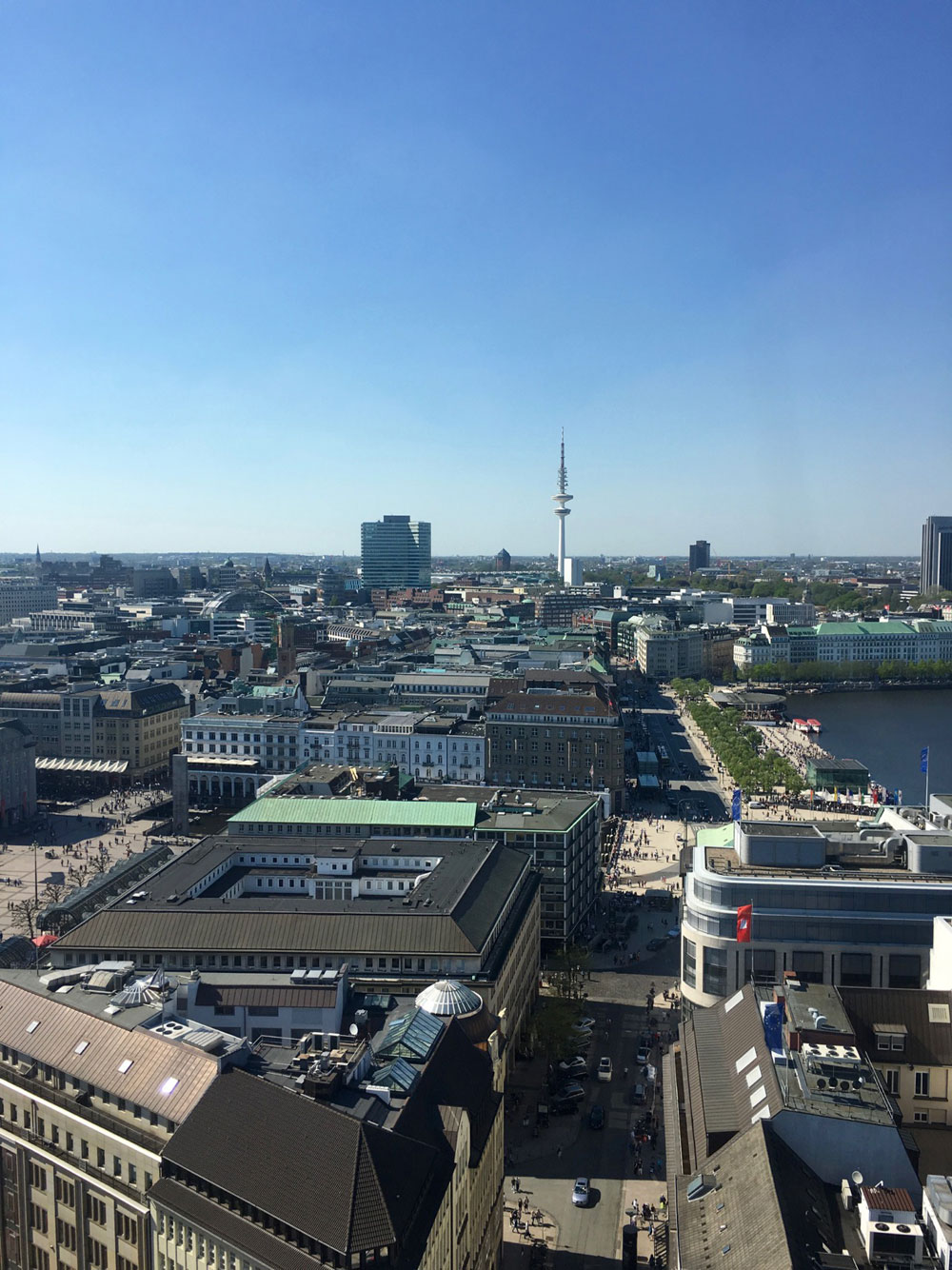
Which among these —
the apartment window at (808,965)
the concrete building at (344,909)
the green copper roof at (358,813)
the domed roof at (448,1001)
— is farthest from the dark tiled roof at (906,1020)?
the green copper roof at (358,813)

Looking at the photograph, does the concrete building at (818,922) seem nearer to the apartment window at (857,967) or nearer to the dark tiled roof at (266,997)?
the apartment window at (857,967)

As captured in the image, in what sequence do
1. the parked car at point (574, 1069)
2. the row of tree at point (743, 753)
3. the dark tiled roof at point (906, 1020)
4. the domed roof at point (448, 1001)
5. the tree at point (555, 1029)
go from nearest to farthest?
1. the dark tiled roof at point (906, 1020)
2. the domed roof at point (448, 1001)
3. the parked car at point (574, 1069)
4. the tree at point (555, 1029)
5. the row of tree at point (743, 753)

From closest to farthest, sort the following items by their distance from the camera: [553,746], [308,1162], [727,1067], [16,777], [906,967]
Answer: [308,1162] → [727,1067] → [906,967] → [16,777] → [553,746]

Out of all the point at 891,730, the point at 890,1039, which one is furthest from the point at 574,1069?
the point at 891,730

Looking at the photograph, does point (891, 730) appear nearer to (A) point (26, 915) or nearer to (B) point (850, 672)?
(B) point (850, 672)

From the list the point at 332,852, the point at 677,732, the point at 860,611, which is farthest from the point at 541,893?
the point at 860,611

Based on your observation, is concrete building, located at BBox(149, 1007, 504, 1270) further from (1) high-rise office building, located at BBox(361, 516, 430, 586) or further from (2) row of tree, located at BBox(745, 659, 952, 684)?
(1) high-rise office building, located at BBox(361, 516, 430, 586)

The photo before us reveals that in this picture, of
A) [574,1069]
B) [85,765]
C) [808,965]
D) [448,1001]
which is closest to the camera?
[448,1001]
